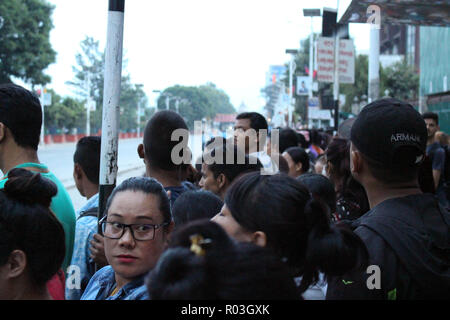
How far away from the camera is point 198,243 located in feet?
5.04

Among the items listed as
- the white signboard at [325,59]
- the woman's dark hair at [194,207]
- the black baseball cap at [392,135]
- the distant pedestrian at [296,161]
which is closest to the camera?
the black baseball cap at [392,135]

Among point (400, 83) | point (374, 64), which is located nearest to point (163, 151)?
point (374, 64)

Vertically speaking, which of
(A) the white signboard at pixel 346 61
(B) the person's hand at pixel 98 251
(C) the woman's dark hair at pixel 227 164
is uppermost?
(A) the white signboard at pixel 346 61

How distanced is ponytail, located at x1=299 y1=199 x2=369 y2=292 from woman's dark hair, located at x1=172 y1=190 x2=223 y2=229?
4.05ft

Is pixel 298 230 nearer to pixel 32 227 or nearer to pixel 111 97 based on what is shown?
pixel 32 227

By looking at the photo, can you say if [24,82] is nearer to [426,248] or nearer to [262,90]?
[426,248]

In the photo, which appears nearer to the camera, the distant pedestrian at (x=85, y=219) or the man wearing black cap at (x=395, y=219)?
the man wearing black cap at (x=395, y=219)

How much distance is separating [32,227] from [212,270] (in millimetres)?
1069

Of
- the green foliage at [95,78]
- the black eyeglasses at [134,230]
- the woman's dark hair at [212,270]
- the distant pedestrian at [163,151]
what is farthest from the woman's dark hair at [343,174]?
the green foliage at [95,78]

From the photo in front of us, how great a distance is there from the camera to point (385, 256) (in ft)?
7.35

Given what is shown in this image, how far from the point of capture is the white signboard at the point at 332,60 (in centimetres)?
1513

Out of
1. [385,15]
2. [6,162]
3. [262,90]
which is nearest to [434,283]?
[6,162]

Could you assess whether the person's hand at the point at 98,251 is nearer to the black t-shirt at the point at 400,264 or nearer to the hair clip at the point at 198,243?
the black t-shirt at the point at 400,264

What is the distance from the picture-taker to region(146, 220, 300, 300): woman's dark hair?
1492mm
